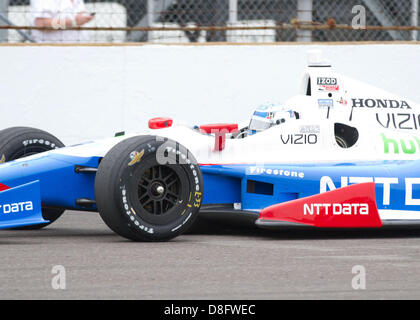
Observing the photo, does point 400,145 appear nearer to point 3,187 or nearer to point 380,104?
point 380,104

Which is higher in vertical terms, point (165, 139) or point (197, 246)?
point (165, 139)

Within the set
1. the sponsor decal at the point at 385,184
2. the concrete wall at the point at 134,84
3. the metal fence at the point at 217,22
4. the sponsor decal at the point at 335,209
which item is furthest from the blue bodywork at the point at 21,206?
the metal fence at the point at 217,22

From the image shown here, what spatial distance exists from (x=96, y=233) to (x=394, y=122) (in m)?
2.71

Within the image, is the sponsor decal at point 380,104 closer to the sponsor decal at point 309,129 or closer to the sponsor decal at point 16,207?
the sponsor decal at point 309,129

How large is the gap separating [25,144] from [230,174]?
176cm

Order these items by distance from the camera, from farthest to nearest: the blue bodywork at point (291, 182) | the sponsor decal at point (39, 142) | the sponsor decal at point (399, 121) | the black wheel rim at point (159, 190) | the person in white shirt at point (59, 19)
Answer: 1. the person in white shirt at point (59, 19)
2. the sponsor decal at point (399, 121)
3. the sponsor decal at point (39, 142)
4. the blue bodywork at point (291, 182)
5. the black wheel rim at point (159, 190)

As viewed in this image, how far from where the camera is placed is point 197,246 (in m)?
6.79

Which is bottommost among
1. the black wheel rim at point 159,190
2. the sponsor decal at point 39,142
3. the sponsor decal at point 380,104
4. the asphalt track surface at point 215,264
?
the asphalt track surface at point 215,264

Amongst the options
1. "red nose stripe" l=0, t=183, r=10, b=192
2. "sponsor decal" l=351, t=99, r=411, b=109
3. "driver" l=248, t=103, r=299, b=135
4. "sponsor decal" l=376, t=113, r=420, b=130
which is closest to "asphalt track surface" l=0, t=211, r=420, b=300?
"red nose stripe" l=0, t=183, r=10, b=192

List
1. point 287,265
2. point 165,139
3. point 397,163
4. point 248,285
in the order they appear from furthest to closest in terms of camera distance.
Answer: point 397,163 < point 165,139 < point 287,265 < point 248,285

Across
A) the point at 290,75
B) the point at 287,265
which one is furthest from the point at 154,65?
the point at 287,265

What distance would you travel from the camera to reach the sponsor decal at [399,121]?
832 centimetres
